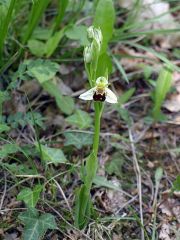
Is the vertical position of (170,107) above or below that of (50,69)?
below

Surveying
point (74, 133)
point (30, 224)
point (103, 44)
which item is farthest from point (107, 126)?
point (30, 224)

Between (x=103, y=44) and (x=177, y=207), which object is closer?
(x=103, y=44)

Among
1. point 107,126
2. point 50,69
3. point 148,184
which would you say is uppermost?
point 50,69

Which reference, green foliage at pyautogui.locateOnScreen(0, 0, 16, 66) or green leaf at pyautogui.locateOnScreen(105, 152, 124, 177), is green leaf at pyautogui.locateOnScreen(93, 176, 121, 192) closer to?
green leaf at pyautogui.locateOnScreen(105, 152, 124, 177)

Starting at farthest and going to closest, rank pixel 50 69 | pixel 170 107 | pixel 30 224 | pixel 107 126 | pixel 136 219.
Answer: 1. pixel 170 107
2. pixel 107 126
3. pixel 50 69
4. pixel 136 219
5. pixel 30 224

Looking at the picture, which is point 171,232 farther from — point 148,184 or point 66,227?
point 66,227

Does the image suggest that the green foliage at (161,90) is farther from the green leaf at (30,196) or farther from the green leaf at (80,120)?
the green leaf at (30,196)

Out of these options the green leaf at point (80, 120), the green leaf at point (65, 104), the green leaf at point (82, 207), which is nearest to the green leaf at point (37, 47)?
the green leaf at point (65, 104)
